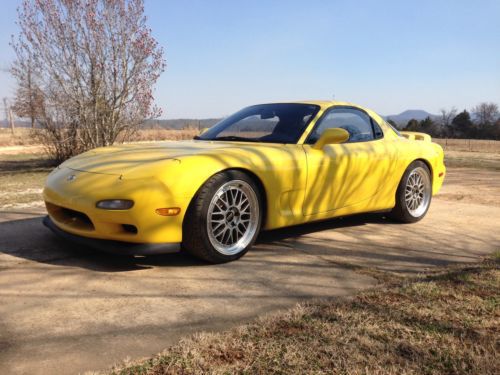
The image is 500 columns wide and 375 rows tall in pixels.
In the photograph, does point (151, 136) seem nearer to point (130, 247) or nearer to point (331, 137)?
point (331, 137)

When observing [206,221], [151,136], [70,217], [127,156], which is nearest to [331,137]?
[206,221]

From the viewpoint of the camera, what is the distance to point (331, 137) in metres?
3.77

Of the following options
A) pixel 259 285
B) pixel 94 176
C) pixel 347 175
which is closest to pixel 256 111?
pixel 347 175

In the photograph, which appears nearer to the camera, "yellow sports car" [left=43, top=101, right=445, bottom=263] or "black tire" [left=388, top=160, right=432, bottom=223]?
"yellow sports car" [left=43, top=101, right=445, bottom=263]

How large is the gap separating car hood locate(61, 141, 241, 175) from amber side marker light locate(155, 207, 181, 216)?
417 millimetres

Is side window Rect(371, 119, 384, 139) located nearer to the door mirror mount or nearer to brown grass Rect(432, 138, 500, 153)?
the door mirror mount

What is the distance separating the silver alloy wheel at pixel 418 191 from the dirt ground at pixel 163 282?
0.26 meters

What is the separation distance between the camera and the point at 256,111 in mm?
4562

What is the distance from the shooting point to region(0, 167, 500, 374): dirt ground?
206cm

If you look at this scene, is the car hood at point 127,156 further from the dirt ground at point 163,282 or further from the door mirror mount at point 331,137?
the door mirror mount at point 331,137

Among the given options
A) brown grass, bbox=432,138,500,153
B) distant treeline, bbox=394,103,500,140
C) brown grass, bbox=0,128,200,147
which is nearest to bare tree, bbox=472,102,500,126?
distant treeline, bbox=394,103,500,140

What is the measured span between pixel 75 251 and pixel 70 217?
0.29 meters

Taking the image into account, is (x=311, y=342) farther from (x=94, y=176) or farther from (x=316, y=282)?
(x=94, y=176)

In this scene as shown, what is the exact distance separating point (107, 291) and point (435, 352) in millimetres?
1818
